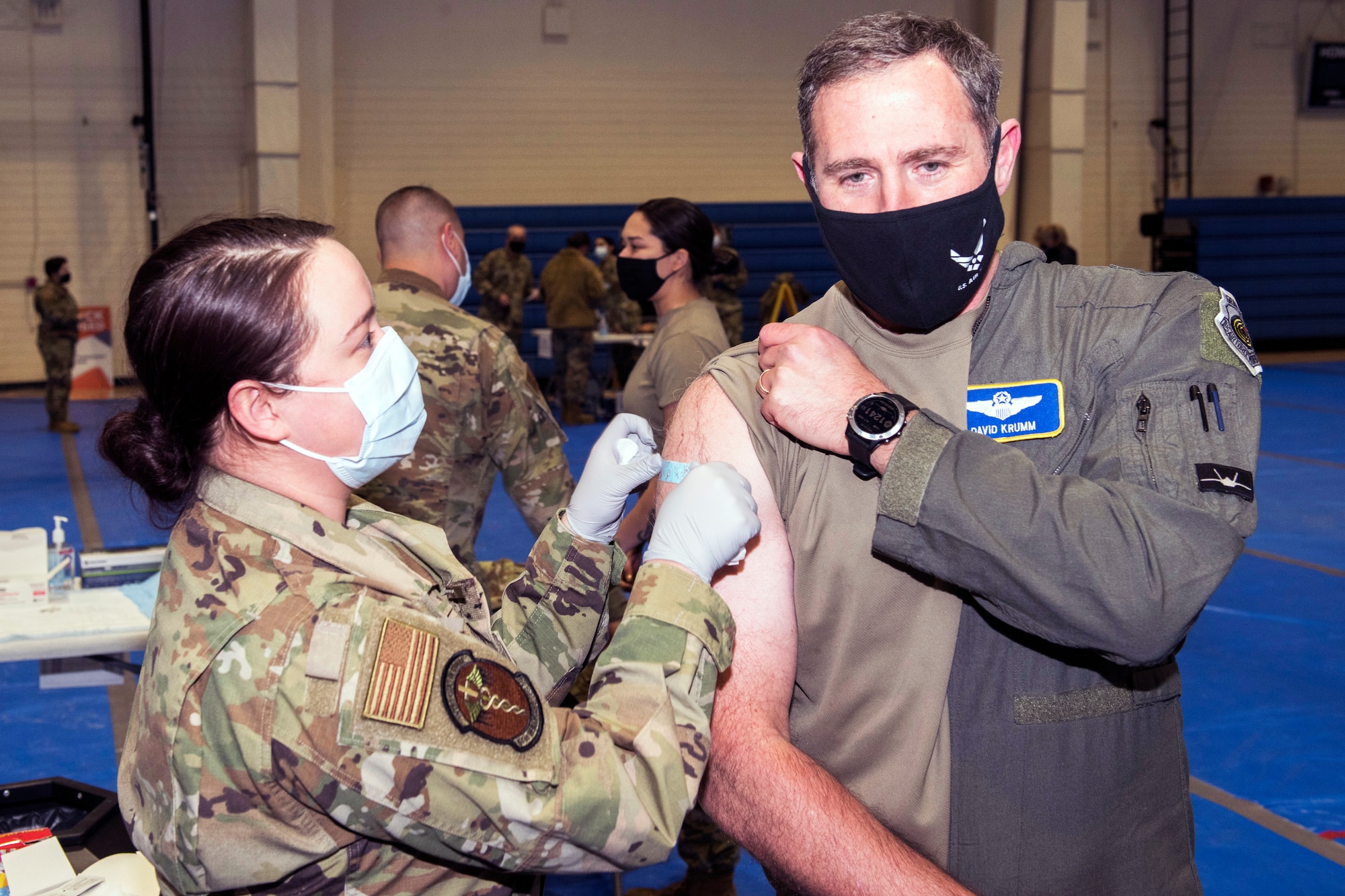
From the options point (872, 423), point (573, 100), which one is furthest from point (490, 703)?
point (573, 100)

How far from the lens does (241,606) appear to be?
1.24 meters

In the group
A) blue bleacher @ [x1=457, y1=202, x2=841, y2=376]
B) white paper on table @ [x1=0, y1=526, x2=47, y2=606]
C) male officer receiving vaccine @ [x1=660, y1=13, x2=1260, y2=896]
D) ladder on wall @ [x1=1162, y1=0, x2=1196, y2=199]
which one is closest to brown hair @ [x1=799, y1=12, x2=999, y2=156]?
male officer receiving vaccine @ [x1=660, y1=13, x2=1260, y2=896]

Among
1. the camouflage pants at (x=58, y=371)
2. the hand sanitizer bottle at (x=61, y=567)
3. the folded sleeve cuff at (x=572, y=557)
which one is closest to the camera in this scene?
the folded sleeve cuff at (x=572, y=557)

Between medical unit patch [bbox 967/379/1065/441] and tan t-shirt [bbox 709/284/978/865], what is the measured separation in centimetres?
3

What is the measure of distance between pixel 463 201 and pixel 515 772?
40.5 ft

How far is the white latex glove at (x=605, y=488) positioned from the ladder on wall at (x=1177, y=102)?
47.9 feet

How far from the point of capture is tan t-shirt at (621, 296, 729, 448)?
143 inches

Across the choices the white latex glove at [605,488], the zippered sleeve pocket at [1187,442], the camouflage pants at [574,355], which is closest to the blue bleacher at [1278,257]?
the camouflage pants at [574,355]

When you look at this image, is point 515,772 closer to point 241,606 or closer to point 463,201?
point 241,606

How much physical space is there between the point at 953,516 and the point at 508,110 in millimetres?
12576

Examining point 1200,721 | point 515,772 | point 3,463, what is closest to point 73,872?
point 515,772

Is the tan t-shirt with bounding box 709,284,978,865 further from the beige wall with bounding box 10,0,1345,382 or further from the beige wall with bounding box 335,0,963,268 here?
the beige wall with bounding box 335,0,963,268

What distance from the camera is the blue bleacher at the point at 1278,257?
13.9m

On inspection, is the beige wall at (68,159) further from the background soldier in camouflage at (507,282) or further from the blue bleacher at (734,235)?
the background soldier in camouflage at (507,282)
